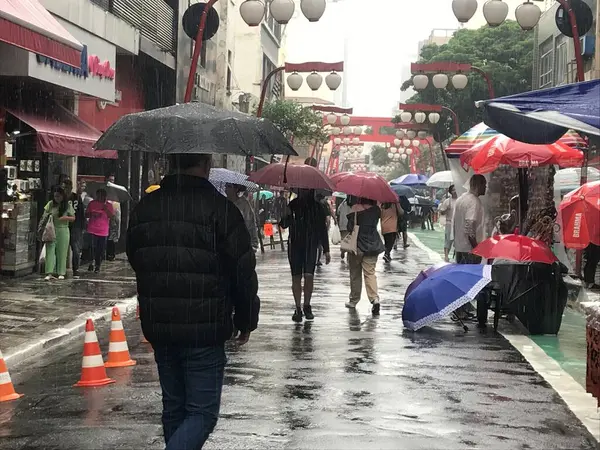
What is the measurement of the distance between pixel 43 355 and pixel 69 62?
4.08m

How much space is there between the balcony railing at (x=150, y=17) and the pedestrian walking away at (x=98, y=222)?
16.1 feet

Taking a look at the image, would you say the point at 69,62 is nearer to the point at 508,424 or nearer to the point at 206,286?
the point at 508,424

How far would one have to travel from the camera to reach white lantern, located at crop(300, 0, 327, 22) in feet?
65.0

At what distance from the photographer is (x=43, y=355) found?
10859mm

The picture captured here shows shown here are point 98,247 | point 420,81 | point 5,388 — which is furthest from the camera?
point 420,81

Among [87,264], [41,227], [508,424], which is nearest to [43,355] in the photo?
[508,424]

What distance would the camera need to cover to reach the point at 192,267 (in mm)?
5211

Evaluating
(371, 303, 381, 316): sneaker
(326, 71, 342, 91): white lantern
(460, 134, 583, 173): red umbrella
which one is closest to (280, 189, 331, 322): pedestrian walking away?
(371, 303, 381, 316): sneaker

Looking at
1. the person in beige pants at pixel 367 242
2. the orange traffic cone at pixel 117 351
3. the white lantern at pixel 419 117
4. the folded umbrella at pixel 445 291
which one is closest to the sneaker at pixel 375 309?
the person in beige pants at pixel 367 242

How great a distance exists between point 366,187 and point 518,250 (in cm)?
248

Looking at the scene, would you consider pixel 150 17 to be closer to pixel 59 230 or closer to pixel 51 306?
pixel 59 230

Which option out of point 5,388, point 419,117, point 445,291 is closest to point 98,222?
point 445,291

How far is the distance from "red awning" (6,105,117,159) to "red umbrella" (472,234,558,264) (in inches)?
257

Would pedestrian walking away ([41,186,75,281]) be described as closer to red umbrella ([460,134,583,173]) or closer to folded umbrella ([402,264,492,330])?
red umbrella ([460,134,583,173])
